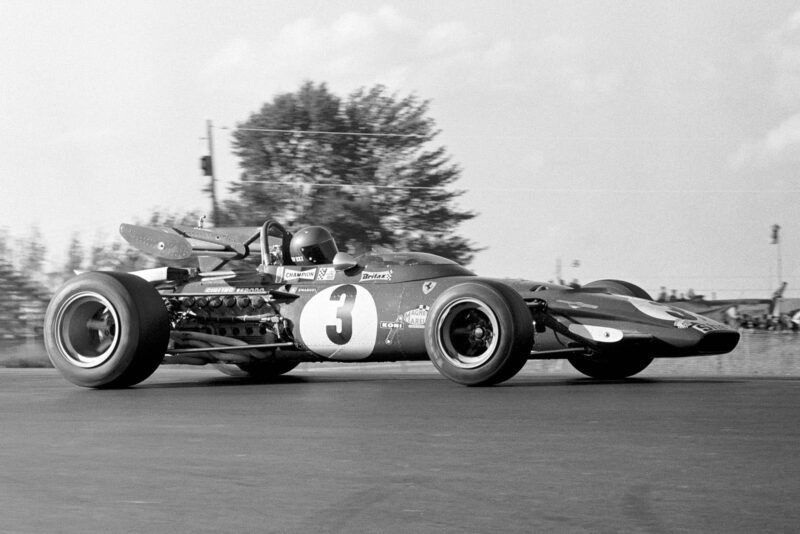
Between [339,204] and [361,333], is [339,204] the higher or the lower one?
the higher one

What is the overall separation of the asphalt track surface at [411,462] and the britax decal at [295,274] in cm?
215

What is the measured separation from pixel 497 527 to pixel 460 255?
42.7m

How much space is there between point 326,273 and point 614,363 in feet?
9.14

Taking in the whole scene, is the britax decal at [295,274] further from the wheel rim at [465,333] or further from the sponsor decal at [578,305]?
the sponsor decal at [578,305]

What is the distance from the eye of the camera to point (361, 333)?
9.93 metres

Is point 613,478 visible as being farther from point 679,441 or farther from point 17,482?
point 17,482

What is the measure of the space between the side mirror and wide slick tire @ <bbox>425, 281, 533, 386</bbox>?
1307mm

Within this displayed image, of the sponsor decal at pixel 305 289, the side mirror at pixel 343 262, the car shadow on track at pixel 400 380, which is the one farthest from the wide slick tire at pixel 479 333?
the sponsor decal at pixel 305 289

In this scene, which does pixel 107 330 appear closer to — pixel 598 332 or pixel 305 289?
pixel 305 289

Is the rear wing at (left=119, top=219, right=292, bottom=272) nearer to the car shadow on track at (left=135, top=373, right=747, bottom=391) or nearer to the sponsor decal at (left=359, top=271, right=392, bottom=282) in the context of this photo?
the car shadow on track at (left=135, top=373, right=747, bottom=391)

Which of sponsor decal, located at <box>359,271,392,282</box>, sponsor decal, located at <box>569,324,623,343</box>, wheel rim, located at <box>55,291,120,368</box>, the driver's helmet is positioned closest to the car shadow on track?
sponsor decal, located at <box>569,324,623,343</box>

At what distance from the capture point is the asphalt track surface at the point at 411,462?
152 inches

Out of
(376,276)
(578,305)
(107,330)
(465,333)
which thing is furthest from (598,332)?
(107,330)

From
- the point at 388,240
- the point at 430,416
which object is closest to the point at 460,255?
the point at 388,240
